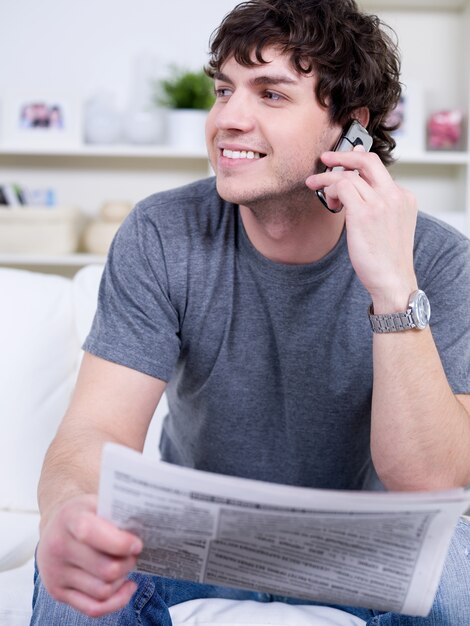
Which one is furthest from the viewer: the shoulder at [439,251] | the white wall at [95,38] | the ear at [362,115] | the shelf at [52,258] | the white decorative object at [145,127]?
the white wall at [95,38]

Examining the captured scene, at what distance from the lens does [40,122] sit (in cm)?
302

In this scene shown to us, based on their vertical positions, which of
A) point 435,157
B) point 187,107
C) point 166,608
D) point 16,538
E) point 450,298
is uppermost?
point 187,107

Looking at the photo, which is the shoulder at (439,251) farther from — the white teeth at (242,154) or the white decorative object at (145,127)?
the white decorative object at (145,127)

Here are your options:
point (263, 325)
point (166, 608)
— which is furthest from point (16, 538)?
point (263, 325)

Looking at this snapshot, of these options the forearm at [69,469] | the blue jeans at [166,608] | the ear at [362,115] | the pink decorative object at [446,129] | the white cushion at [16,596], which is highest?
the ear at [362,115]

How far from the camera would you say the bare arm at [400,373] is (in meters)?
1.08

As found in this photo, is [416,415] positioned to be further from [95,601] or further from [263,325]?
[95,601]

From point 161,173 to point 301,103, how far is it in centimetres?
197

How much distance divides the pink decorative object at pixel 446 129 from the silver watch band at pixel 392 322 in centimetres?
206

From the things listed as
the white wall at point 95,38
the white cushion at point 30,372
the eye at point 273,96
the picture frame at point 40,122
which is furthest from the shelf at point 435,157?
the eye at point 273,96

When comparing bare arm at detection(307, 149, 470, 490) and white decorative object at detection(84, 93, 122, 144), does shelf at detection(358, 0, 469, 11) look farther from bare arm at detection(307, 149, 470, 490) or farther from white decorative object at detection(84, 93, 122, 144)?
bare arm at detection(307, 149, 470, 490)

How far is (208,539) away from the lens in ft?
2.56

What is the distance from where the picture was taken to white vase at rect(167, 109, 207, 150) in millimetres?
2906

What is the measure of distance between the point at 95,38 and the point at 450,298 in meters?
2.29
